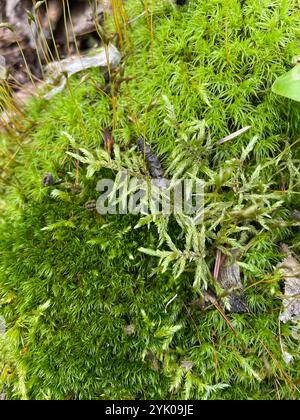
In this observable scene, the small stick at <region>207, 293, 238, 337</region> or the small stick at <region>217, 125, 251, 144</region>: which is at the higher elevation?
the small stick at <region>217, 125, 251, 144</region>

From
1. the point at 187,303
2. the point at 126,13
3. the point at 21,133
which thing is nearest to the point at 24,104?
the point at 21,133

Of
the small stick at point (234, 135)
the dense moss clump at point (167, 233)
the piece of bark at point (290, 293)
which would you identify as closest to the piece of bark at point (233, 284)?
the dense moss clump at point (167, 233)

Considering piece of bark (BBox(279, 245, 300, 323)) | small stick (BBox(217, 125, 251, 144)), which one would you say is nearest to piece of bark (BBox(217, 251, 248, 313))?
piece of bark (BBox(279, 245, 300, 323))

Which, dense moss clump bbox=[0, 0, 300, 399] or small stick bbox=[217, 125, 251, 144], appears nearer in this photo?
dense moss clump bbox=[0, 0, 300, 399]

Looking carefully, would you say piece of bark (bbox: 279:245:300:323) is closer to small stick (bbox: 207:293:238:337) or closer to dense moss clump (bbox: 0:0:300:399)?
dense moss clump (bbox: 0:0:300:399)

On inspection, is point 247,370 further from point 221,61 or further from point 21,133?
point 21,133

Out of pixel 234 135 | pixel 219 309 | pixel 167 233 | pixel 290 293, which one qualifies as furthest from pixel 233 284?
pixel 234 135
